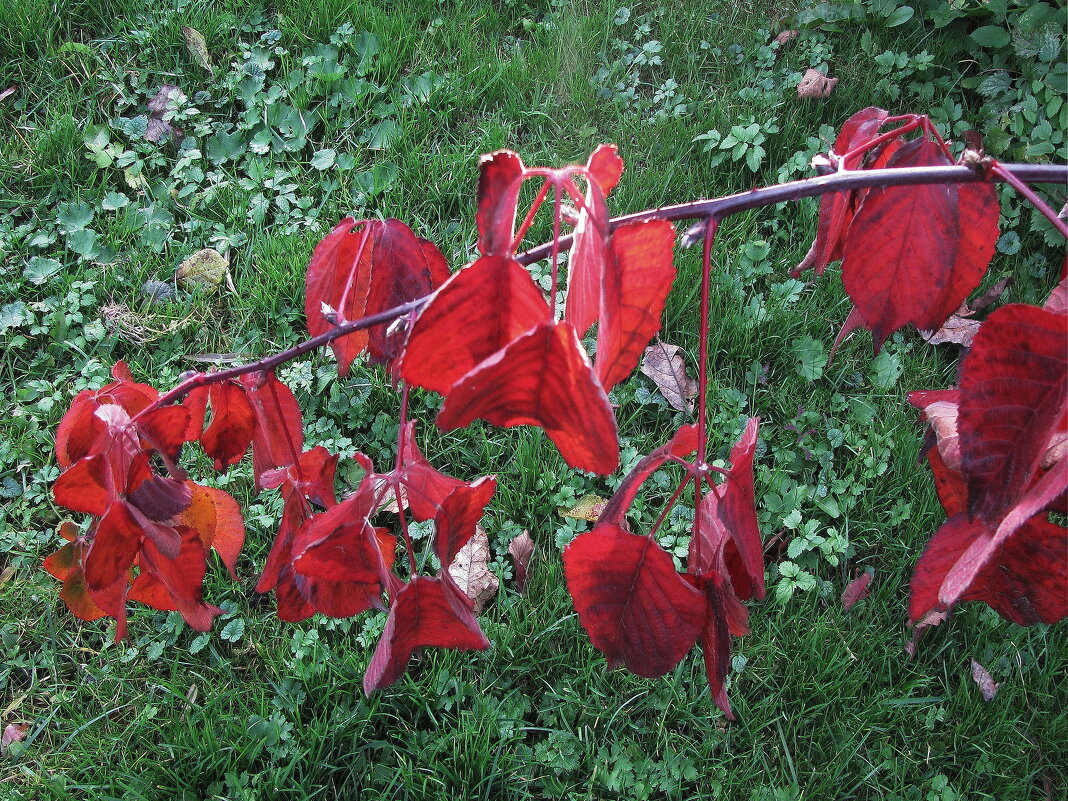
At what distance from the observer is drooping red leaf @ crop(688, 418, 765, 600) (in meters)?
0.83

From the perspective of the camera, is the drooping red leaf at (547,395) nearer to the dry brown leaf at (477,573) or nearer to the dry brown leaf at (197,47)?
the dry brown leaf at (477,573)

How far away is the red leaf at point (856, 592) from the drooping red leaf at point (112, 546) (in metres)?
1.66

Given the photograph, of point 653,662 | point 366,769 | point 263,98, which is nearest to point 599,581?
point 653,662

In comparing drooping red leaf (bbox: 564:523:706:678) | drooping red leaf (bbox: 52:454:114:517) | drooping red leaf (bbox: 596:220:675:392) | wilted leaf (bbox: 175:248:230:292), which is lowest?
wilted leaf (bbox: 175:248:230:292)

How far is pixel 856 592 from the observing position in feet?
6.91

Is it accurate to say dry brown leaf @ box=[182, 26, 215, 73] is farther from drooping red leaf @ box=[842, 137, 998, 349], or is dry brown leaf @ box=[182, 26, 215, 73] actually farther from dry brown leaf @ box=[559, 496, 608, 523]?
drooping red leaf @ box=[842, 137, 998, 349]

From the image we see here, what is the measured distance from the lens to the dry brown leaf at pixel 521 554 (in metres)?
2.14

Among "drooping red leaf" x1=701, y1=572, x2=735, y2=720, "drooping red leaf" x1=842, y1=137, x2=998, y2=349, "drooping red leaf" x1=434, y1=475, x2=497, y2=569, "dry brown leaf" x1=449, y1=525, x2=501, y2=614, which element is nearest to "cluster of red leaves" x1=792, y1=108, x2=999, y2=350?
"drooping red leaf" x1=842, y1=137, x2=998, y2=349

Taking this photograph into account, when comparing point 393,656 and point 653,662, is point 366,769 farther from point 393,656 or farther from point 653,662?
point 653,662

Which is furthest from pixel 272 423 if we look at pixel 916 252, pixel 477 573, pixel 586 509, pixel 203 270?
pixel 203 270

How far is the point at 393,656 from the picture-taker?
1.03m

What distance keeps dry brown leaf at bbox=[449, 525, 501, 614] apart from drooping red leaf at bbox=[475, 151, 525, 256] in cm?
149

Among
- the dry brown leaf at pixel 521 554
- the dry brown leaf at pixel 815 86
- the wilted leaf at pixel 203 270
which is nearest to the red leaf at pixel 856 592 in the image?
the dry brown leaf at pixel 521 554

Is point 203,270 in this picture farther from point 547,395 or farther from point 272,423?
point 547,395
